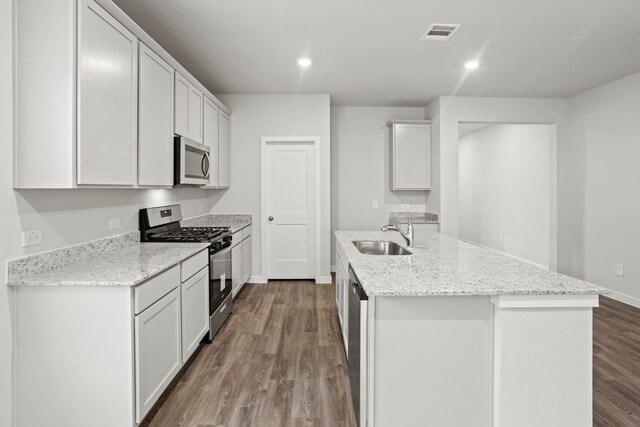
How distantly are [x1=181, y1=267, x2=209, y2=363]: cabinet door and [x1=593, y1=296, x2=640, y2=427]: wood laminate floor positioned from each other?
254 centimetres

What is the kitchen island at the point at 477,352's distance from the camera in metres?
1.56

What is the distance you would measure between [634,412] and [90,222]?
11.8 feet

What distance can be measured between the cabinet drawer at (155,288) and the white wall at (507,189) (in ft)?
17.3

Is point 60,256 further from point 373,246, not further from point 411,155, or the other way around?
point 411,155

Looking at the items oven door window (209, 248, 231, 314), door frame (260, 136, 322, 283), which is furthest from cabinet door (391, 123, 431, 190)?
oven door window (209, 248, 231, 314)

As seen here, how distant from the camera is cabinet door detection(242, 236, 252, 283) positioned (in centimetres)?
434

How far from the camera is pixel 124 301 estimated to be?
171 cm

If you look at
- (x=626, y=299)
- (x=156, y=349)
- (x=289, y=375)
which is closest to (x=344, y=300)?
(x=289, y=375)

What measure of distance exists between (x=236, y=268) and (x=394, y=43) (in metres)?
2.83

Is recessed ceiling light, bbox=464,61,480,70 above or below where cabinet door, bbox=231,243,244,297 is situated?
above

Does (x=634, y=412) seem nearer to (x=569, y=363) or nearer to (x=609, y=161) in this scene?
(x=569, y=363)

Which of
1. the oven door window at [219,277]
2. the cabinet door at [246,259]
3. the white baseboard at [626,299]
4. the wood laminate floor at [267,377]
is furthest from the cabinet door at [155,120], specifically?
the white baseboard at [626,299]

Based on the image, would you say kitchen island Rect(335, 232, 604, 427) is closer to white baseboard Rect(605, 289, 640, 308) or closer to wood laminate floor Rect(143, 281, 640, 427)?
wood laminate floor Rect(143, 281, 640, 427)

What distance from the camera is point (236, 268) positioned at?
3.95 meters
